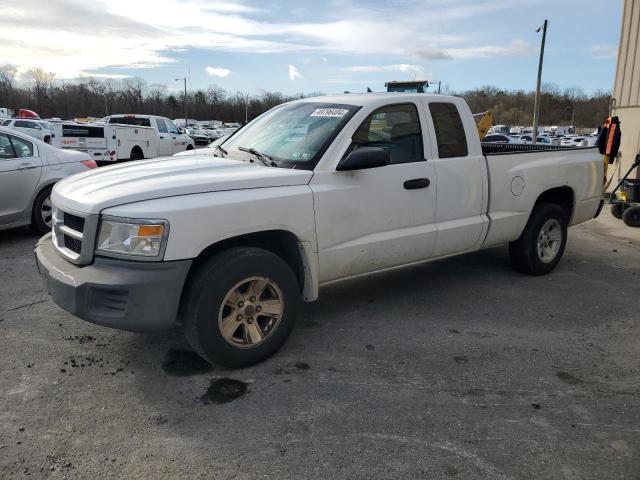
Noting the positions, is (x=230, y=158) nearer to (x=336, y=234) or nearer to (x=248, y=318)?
(x=336, y=234)

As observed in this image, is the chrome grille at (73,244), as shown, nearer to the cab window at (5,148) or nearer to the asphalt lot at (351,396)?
the asphalt lot at (351,396)

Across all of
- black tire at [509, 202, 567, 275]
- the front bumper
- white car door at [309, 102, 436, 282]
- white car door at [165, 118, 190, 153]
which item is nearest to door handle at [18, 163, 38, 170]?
the front bumper

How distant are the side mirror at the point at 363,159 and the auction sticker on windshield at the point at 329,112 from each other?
495 millimetres

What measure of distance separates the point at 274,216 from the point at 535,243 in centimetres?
350

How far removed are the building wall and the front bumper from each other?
11.4 meters

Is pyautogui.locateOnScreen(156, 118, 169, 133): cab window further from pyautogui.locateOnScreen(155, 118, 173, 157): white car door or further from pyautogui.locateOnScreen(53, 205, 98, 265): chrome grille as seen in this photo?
pyautogui.locateOnScreen(53, 205, 98, 265): chrome grille

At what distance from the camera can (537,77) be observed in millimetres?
26562

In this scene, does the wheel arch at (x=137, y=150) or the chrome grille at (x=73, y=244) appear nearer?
the chrome grille at (x=73, y=244)

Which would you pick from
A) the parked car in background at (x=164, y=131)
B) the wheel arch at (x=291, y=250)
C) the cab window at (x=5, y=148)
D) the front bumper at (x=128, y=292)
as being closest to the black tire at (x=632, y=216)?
the wheel arch at (x=291, y=250)

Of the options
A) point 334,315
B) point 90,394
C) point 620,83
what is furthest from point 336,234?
point 620,83

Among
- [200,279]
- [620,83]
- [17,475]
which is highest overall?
[620,83]

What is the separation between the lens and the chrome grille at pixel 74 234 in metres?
3.30

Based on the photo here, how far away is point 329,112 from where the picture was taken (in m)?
4.42

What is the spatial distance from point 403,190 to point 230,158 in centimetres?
148
